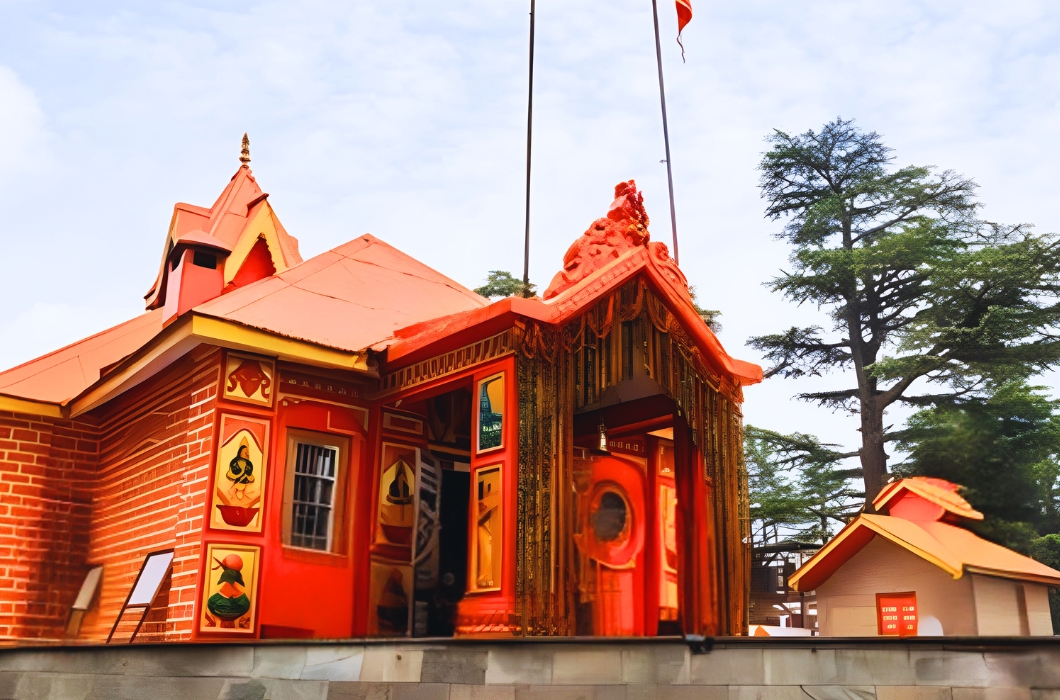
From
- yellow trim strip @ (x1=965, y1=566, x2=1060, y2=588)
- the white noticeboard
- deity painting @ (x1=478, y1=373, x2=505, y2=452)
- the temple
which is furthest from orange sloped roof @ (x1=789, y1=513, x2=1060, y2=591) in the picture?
the white noticeboard

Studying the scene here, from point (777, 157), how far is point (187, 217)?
62.6ft

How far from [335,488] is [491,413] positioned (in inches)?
100

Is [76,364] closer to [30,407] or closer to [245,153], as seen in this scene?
[30,407]

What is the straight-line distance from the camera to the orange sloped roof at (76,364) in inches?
539

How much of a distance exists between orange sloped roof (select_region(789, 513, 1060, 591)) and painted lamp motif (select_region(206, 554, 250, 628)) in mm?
6513

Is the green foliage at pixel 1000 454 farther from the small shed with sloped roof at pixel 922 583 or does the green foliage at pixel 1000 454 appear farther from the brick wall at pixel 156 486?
the brick wall at pixel 156 486

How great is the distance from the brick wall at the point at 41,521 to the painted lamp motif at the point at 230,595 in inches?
168

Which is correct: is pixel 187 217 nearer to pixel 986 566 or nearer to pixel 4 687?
pixel 4 687

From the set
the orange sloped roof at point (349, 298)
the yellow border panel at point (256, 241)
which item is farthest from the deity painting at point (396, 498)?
the yellow border panel at point (256, 241)

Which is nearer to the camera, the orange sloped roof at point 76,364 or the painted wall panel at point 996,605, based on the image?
the painted wall panel at point 996,605

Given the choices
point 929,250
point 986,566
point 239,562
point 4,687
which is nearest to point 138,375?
point 239,562

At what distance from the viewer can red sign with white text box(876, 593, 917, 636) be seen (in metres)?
11.6

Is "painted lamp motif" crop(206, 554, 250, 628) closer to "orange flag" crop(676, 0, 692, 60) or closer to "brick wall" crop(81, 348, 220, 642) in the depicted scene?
"brick wall" crop(81, 348, 220, 642)

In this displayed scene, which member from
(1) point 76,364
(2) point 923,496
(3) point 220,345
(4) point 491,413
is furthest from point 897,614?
(1) point 76,364
